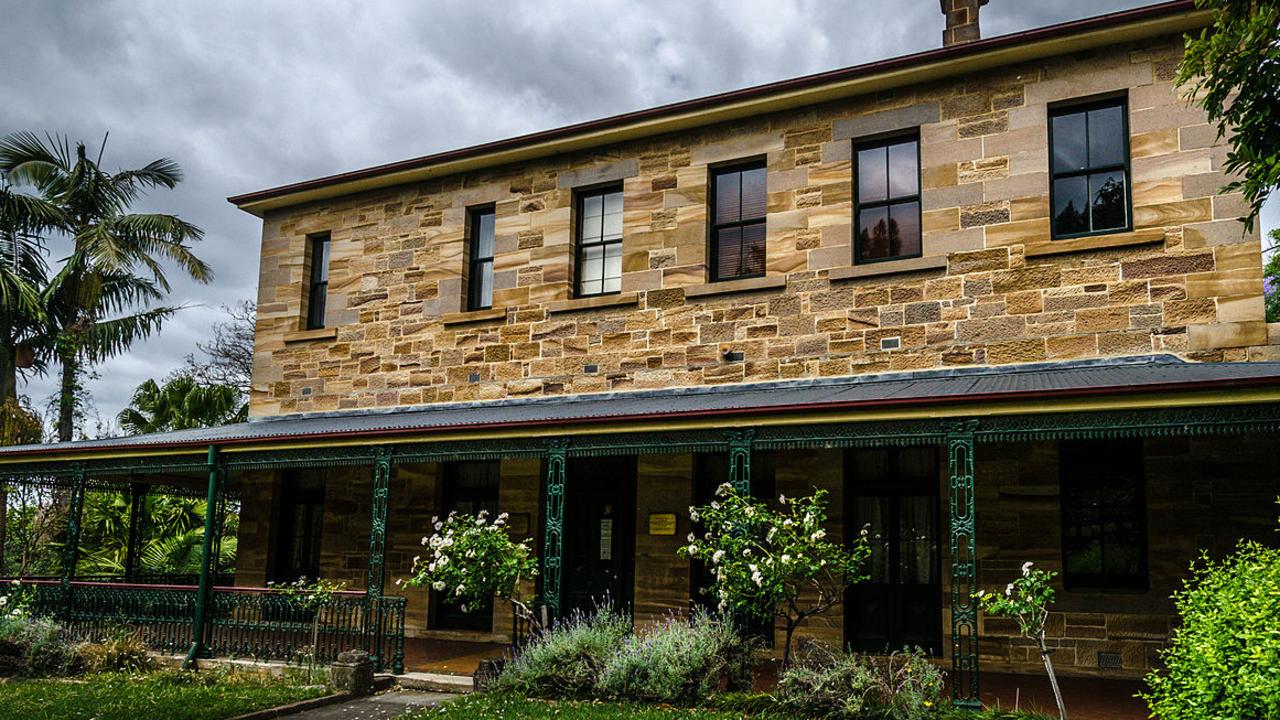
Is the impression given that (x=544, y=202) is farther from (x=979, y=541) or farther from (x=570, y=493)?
(x=979, y=541)

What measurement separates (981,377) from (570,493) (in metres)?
5.23

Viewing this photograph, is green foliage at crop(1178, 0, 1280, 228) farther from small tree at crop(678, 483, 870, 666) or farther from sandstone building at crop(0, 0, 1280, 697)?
small tree at crop(678, 483, 870, 666)

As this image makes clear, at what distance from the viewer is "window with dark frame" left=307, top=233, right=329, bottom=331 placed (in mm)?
14875

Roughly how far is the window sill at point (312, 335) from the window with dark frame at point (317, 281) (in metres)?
0.29

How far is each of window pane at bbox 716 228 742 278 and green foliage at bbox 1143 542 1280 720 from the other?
6.87 m

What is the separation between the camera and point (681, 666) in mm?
8406

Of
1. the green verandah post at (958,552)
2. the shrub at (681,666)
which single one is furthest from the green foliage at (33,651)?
the green verandah post at (958,552)

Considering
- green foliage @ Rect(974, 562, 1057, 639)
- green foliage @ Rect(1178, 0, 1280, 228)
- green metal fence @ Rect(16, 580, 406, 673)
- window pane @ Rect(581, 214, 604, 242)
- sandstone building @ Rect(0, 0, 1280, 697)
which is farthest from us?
window pane @ Rect(581, 214, 604, 242)

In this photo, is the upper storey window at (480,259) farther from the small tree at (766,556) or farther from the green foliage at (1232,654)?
the green foliage at (1232,654)

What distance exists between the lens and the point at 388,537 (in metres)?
13.3

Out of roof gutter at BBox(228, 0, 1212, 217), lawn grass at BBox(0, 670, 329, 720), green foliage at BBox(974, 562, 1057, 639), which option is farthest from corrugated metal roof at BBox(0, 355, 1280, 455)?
roof gutter at BBox(228, 0, 1212, 217)

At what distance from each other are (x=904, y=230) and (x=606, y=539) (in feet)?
16.5

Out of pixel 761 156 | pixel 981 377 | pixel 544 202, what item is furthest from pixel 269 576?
pixel 981 377

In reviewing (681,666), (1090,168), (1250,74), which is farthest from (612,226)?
(1250,74)
